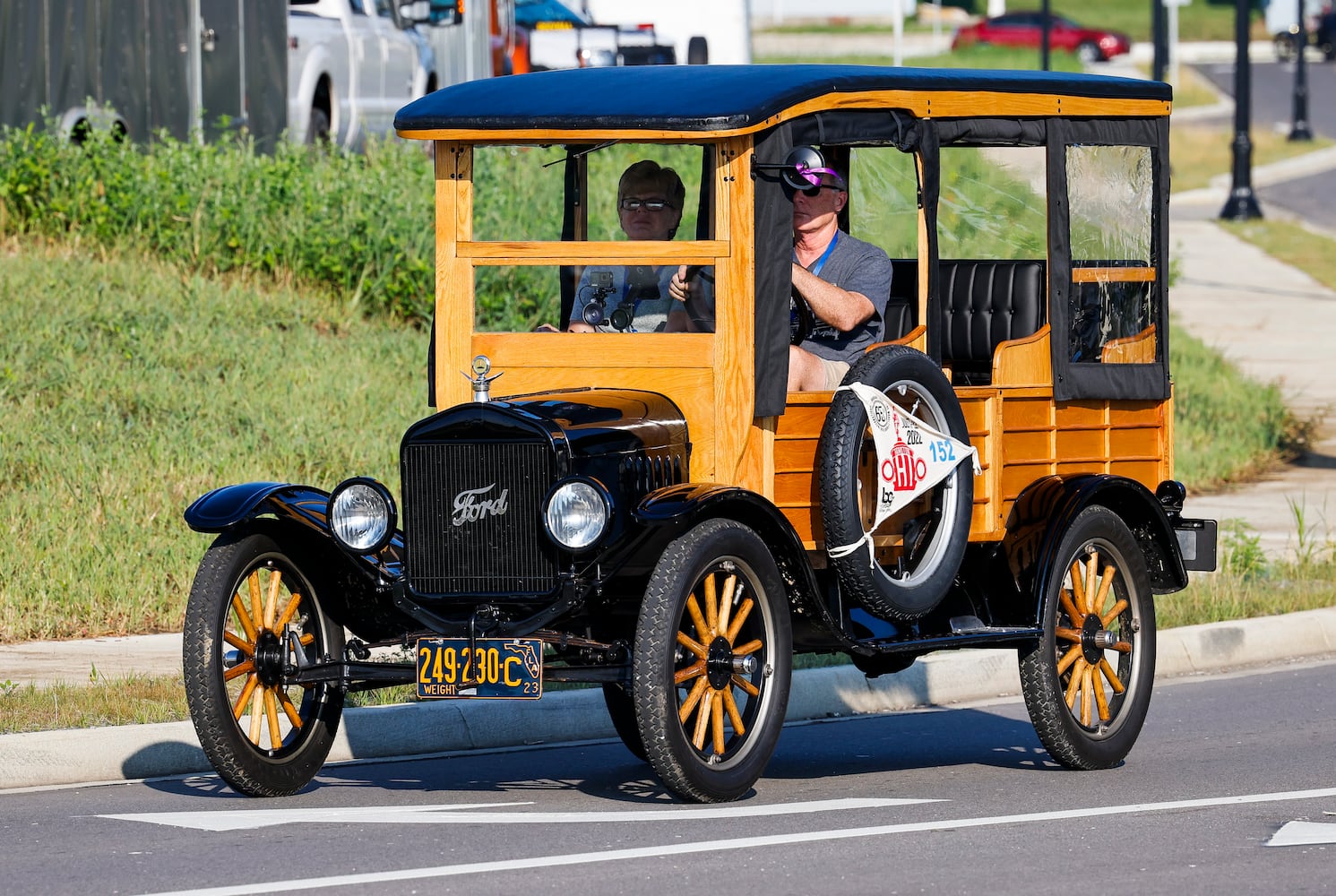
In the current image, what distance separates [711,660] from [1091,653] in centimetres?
194

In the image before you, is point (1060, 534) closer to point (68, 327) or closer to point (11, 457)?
point (11, 457)

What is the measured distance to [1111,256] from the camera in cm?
887

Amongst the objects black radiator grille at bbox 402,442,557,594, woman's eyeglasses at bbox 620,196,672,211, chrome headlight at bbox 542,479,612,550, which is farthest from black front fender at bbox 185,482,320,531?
woman's eyeglasses at bbox 620,196,672,211

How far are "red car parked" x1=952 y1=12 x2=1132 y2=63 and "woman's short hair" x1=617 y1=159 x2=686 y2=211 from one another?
6620cm

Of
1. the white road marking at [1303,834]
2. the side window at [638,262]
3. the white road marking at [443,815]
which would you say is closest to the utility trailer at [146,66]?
the side window at [638,262]

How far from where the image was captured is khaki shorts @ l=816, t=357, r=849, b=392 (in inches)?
305

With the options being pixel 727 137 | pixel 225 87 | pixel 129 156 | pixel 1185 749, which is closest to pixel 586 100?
pixel 727 137

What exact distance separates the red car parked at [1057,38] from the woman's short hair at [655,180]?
66.2 m

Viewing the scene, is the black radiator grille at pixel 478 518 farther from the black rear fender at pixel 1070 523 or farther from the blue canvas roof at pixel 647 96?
the black rear fender at pixel 1070 523

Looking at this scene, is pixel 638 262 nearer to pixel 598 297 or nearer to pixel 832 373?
pixel 598 297

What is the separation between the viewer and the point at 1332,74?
69.5m

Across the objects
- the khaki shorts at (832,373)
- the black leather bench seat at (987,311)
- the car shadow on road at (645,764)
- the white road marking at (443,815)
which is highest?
the black leather bench seat at (987,311)

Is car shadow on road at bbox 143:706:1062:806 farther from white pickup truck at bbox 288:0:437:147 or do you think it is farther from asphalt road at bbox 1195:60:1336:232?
asphalt road at bbox 1195:60:1336:232

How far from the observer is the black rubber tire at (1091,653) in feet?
26.4
